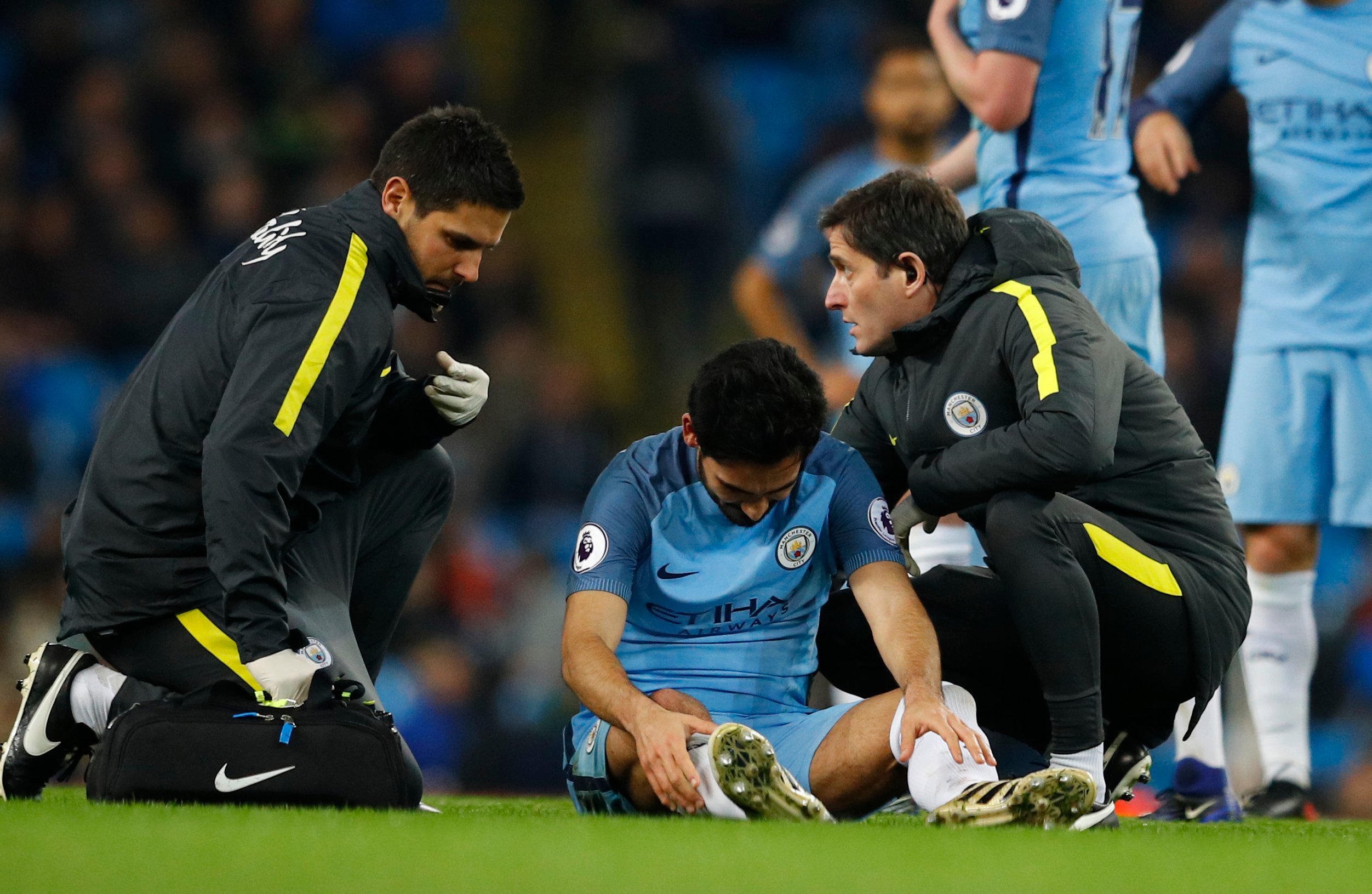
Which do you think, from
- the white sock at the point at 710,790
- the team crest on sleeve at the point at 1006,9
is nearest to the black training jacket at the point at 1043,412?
the white sock at the point at 710,790

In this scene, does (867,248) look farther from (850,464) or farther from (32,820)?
(32,820)

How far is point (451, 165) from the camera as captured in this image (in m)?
3.47

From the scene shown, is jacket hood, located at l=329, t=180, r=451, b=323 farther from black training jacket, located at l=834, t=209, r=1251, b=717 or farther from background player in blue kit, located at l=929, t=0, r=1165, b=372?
background player in blue kit, located at l=929, t=0, r=1165, b=372

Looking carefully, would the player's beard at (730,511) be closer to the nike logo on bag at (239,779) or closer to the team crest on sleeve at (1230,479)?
the nike logo on bag at (239,779)

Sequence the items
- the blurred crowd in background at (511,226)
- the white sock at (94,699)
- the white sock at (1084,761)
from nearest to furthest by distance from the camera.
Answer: the white sock at (1084,761) → the white sock at (94,699) → the blurred crowd in background at (511,226)

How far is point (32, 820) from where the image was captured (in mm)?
2639

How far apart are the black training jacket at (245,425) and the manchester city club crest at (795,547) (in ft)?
3.05

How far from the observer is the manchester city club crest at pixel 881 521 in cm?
326

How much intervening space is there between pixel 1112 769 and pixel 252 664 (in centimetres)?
184

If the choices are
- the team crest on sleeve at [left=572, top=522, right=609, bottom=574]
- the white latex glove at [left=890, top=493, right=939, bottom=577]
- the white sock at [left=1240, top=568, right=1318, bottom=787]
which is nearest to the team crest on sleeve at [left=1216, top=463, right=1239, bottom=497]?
the white sock at [left=1240, top=568, right=1318, bottom=787]

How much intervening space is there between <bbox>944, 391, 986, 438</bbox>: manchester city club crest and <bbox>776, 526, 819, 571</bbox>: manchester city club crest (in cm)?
40

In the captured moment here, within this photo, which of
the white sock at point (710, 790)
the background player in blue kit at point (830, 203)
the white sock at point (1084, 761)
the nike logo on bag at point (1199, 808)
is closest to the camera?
the white sock at point (710, 790)

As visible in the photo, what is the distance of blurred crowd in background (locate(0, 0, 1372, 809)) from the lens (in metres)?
7.44

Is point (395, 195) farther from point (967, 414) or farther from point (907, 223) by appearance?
point (967, 414)
